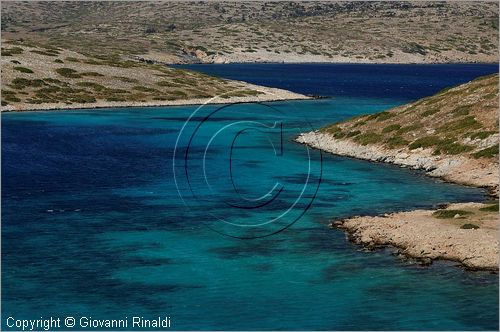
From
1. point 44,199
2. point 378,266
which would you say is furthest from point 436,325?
point 44,199

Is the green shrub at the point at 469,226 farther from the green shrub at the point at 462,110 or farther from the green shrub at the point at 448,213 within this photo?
the green shrub at the point at 462,110

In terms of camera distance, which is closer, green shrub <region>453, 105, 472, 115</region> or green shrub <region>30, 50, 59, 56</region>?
green shrub <region>453, 105, 472, 115</region>

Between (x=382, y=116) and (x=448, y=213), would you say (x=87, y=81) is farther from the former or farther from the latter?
(x=448, y=213)

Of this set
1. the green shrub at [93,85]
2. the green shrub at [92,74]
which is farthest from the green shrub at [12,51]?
the green shrub at [93,85]

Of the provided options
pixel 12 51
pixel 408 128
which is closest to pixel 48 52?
pixel 12 51

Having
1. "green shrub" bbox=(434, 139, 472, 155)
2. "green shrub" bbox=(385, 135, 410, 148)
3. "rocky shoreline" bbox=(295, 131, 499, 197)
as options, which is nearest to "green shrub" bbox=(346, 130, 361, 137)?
"rocky shoreline" bbox=(295, 131, 499, 197)

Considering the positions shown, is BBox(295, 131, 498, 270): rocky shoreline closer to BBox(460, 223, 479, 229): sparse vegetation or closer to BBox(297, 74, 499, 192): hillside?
BBox(460, 223, 479, 229): sparse vegetation
